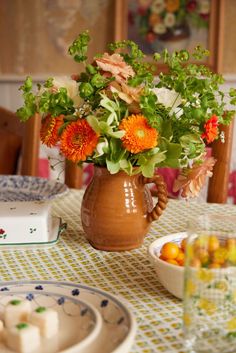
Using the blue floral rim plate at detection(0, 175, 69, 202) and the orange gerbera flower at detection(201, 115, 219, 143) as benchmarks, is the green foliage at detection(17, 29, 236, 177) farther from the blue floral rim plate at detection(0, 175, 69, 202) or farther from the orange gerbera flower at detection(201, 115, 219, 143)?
the blue floral rim plate at detection(0, 175, 69, 202)

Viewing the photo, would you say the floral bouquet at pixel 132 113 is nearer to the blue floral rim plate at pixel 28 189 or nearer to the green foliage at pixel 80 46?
the green foliage at pixel 80 46

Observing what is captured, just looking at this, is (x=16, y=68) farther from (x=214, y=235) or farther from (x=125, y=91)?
(x=214, y=235)

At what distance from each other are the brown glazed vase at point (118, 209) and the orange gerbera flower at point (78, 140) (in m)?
0.10

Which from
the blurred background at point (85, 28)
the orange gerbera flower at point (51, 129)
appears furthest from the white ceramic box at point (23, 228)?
the blurred background at point (85, 28)

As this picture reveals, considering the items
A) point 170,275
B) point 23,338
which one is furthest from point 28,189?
point 23,338

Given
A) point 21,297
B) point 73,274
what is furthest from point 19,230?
point 21,297

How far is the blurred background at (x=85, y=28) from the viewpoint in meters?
3.00

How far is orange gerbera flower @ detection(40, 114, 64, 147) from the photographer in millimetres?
1104

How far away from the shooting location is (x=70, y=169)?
1.91 m

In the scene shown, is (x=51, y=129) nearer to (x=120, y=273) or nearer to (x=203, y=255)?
(x=120, y=273)

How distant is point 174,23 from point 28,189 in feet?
5.32

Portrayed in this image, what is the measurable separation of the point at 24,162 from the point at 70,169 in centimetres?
19

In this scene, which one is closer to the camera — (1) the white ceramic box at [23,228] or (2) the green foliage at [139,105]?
(2) the green foliage at [139,105]

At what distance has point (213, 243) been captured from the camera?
782mm
